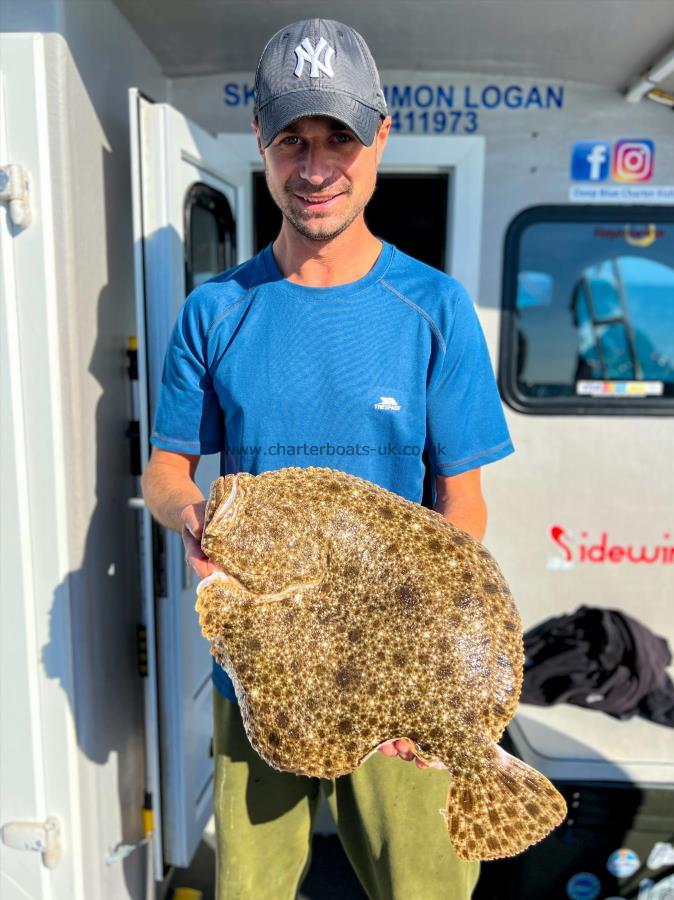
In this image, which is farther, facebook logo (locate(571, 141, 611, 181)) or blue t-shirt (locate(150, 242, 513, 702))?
facebook logo (locate(571, 141, 611, 181))

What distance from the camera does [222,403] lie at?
1.87m

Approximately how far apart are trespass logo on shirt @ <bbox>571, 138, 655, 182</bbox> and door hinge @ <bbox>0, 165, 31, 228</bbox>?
8.48 feet

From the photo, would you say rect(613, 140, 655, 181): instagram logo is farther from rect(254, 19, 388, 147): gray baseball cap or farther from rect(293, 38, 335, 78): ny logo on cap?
rect(293, 38, 335, 78): ny logo on cap

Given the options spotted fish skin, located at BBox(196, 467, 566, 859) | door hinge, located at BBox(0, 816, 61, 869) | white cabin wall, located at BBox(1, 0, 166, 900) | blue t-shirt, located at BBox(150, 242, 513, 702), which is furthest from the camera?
door hinge, located at BBox(0, 816, 61, 869)

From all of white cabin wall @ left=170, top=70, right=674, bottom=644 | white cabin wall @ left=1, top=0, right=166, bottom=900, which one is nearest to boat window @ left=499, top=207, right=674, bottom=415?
white cabin wall @ left=170, top=70, right=674, bottom=644

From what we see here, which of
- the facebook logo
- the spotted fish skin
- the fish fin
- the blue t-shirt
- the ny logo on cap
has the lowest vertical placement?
the fish fin

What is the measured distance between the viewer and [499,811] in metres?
1.46

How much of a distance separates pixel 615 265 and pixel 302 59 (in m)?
2.33

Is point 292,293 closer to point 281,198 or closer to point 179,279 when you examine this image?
point 281,198

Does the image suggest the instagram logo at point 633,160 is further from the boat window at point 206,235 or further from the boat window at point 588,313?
the boat window at point 206,235

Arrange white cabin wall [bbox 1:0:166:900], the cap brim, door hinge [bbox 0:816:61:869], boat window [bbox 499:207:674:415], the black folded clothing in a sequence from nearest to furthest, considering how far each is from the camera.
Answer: the cap brim
white cabin wall [bbox 1:0:166:900]
door hinge [bbox 0:816:61:869]
the black folded clothing
boat window [bbox 499:207:674:415]

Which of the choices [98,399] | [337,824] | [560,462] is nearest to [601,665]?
[560,462]

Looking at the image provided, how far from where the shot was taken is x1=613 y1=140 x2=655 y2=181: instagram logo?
3150 millimetres

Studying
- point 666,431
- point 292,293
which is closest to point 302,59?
point 292,293
